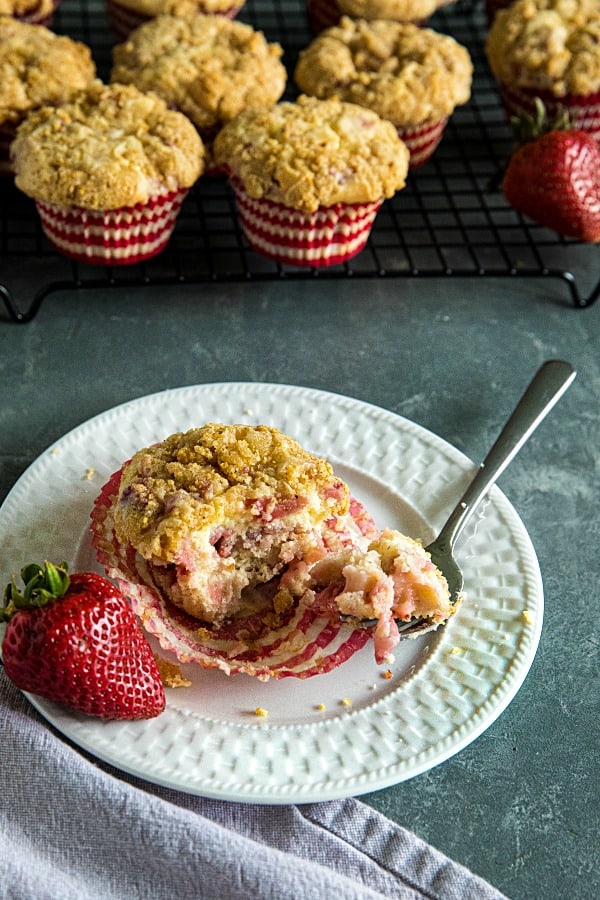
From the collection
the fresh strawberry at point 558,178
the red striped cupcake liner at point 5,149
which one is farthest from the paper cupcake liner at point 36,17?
the fresh strawberry at point 558,178

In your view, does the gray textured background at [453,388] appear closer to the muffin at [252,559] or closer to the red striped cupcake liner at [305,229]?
the red striped cupcake liner at [305,229]

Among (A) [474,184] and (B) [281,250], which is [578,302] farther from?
(B) [281,250]

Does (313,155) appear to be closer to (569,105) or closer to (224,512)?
(569,105)

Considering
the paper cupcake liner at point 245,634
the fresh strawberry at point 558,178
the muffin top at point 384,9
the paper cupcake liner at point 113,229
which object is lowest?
the paper cupcake liner at point 245,634

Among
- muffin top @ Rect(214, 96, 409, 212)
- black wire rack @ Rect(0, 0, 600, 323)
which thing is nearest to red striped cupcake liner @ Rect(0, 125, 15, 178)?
black wire rack @ Rect(0, 0, 600, 323)

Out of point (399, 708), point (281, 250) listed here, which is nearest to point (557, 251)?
point (281, 250)

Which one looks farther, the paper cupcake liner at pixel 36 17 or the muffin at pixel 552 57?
the paper cupcake liner at pixel 36 17
